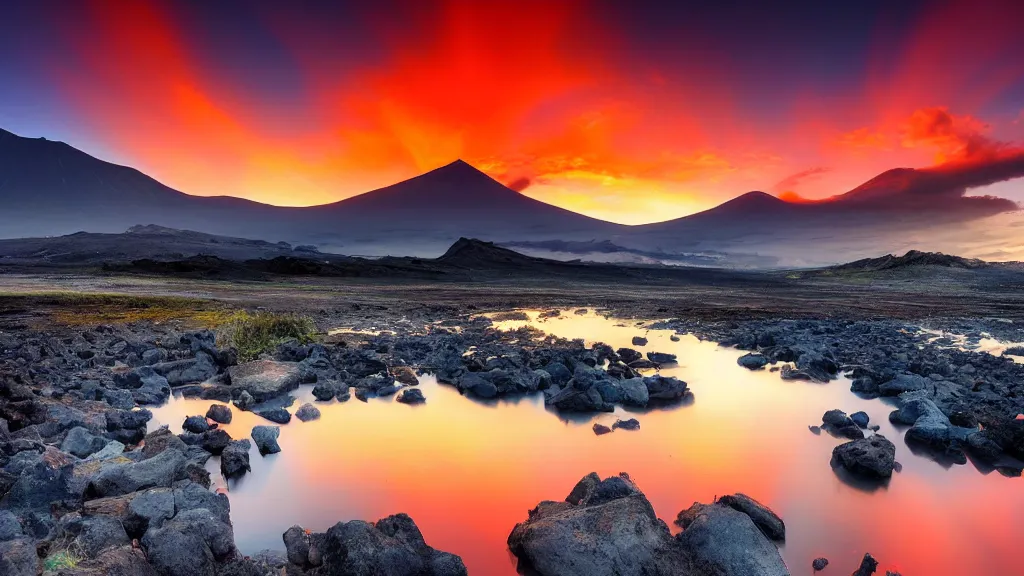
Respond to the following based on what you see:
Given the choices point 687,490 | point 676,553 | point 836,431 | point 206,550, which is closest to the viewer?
point 206,550

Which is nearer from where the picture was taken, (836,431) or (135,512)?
(135,512)

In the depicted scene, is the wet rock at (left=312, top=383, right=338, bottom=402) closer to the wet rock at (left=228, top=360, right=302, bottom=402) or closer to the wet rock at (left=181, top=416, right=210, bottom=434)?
the wet rock at (left=228, top=360, right=302, bottom=402)

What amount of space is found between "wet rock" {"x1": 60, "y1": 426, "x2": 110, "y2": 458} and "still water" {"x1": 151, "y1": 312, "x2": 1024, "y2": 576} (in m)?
1.32

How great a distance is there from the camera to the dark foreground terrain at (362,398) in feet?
14.4

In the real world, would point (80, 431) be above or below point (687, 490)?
above

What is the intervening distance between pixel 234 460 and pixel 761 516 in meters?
6.36

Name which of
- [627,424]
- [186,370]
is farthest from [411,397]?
[186,370]

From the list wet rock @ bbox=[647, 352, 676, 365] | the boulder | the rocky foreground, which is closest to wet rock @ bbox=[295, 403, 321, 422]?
the rocky foreground

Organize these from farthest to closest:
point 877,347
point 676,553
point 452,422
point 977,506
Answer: point 877,347 → point 452,422 → point 977,506 → point 676,553

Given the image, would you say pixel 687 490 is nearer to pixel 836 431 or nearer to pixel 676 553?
pixel 676 553

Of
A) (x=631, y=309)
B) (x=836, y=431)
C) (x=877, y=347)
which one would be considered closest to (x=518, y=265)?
(x=631, y=309)

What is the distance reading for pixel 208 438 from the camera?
7.51 m

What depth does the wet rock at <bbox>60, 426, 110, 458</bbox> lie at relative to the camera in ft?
21.5

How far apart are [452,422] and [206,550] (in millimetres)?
5699
